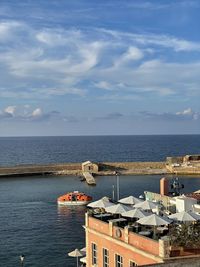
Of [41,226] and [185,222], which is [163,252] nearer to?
[185,222]

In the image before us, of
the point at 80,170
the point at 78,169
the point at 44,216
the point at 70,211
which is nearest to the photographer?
the point at 44,216

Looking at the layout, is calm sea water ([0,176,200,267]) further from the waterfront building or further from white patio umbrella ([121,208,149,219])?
white patio umbrella ([121,208,149,219])

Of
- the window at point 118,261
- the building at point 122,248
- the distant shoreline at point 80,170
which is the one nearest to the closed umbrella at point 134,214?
the building at point 122,248

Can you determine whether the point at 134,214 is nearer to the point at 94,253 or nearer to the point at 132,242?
the point at 132,242

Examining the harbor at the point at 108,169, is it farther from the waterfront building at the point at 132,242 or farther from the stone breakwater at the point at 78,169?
the waterfront building at the point at 132,242

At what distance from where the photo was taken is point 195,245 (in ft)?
73.8

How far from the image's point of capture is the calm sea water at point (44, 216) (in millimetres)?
43969

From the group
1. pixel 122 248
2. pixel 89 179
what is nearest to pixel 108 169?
pixel 89 179

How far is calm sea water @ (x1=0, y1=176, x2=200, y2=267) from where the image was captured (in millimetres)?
43969

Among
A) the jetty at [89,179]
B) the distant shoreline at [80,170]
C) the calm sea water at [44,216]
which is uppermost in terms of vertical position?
the distant shoreline at [80,170]

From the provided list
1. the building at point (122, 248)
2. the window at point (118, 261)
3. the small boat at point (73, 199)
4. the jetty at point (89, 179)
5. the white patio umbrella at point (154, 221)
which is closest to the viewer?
the building at point (122, 248)

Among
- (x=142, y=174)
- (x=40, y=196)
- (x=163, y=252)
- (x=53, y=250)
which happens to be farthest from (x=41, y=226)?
(x=142, y=174)

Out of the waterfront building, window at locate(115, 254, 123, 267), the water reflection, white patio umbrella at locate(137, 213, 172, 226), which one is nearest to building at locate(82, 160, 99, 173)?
the water reflection

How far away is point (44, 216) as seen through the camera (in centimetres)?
6081
